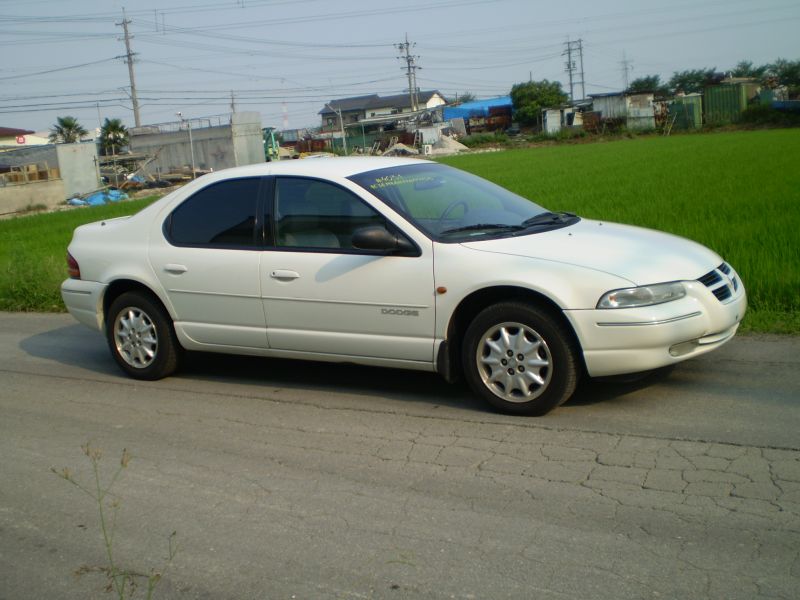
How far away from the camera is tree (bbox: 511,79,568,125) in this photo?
279ft

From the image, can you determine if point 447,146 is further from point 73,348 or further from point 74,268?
point 74,268

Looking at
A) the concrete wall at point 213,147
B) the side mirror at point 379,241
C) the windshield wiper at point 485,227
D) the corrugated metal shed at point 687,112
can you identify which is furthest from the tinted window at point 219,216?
the corrugated metal shed at point 687,112

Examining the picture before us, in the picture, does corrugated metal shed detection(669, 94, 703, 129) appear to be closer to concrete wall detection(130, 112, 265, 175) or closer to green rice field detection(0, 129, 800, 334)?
concrete wall detection(130, 112, 265, 175)

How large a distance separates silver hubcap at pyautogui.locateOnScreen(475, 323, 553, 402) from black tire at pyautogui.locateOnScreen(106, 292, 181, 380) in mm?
2752

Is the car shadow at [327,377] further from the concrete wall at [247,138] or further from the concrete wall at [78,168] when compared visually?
the concrete wall at [247,138]

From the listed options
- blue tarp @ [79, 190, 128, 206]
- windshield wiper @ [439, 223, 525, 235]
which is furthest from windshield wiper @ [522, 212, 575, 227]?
blue tarp @ [79, 190, 128, 206]

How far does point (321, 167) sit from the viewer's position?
6.70m

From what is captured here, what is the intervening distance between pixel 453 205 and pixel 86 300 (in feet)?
10.7

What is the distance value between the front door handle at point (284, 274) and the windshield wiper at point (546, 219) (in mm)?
1631

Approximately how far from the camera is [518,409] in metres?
5.71

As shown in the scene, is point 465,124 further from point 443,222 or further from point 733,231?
point 443,222

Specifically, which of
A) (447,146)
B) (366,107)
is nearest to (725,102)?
(447,146)

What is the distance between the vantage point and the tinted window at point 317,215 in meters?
6.34

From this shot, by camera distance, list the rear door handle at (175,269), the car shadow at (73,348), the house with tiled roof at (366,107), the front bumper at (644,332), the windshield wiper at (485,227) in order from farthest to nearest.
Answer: the house with tiled roof at (366,107) < the car shadow at (73,348) < the rear door handle at (175,269) < the windshield wiper at (485,227) < the front bumper at (644,332)
